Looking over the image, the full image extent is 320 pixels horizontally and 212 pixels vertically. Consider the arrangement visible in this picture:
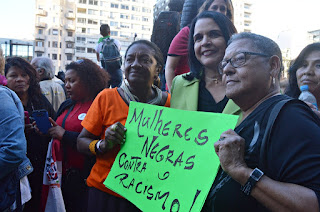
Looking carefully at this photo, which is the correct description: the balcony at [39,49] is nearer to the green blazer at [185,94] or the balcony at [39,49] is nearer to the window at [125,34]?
the window at [125,34]

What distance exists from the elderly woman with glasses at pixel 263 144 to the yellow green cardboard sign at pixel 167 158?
9 centimetres

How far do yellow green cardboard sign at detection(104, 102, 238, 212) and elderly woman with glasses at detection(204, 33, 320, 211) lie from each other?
0.31 feet

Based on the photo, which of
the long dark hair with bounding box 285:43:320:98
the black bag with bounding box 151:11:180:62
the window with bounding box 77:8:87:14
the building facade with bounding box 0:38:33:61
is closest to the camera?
the long dark hair with bounding box 285:43:320:98

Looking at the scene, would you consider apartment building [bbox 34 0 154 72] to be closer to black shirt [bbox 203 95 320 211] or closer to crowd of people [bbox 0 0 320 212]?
crowd of people [bbox 0 0 320 212]

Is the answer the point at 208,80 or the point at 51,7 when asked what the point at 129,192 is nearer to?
the point at 208,80

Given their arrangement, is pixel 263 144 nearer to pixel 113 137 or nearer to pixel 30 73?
pixel 113 137

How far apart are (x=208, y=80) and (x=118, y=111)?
0.75 meters

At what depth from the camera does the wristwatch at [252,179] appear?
3.95 feet

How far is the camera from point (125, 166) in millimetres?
1887

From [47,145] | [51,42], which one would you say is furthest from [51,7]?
[47,145]

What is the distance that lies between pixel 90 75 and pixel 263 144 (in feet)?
8.87

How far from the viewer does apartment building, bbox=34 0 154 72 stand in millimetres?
68188

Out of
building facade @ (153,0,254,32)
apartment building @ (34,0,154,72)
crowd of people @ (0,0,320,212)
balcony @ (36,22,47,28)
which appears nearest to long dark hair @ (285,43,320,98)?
crowd of people @ (0,0,320,212)

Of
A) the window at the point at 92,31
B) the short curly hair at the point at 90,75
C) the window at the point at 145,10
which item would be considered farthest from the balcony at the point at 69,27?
the short curly hair at the point at 90,75
